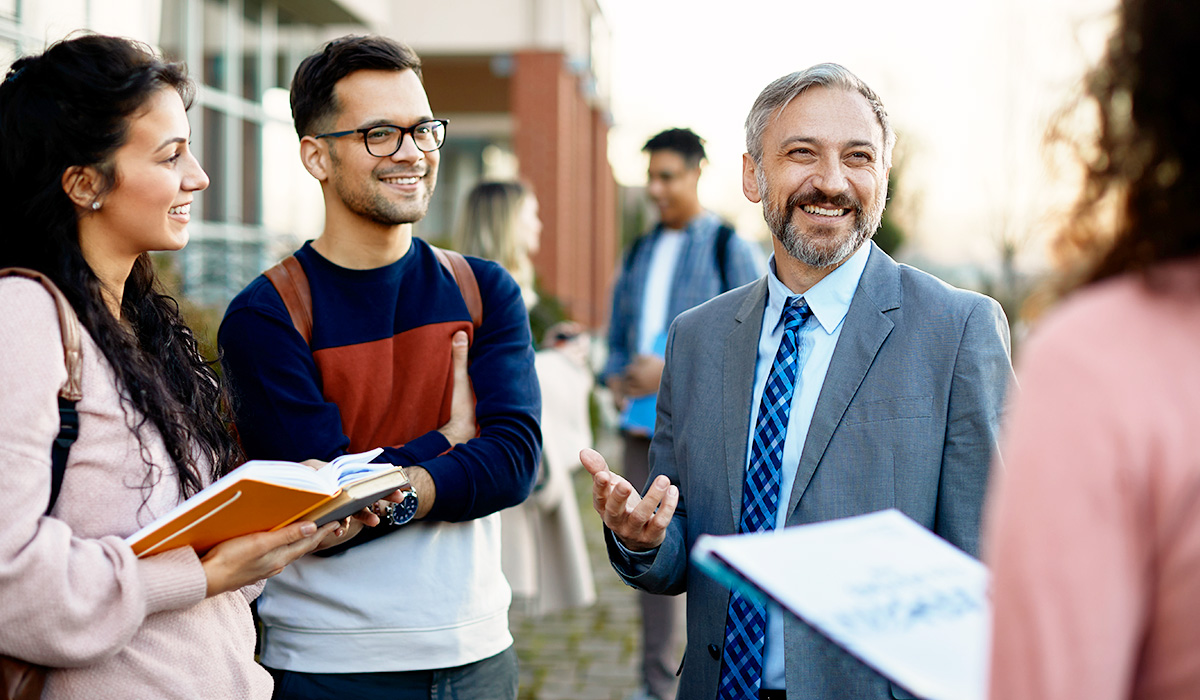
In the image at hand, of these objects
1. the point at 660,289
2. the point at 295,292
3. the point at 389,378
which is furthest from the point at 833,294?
the point at 660,289

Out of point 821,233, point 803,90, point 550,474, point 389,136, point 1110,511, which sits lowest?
point 550,474

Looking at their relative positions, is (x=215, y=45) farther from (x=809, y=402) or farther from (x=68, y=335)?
(x=809, y=402)

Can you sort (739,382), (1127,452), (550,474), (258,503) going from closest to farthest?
(1127,452) → (258,503) → (739,382) → (550,474)

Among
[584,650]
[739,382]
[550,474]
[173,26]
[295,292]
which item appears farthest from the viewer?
[173,26]

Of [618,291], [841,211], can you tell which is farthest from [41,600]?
[618,291]

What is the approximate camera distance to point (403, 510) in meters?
2.38

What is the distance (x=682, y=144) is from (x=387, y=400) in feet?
10.9

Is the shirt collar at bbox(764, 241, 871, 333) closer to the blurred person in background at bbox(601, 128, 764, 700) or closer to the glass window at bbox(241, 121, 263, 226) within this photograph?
the blurred person in background at bbox(601, 128, 764, 700)

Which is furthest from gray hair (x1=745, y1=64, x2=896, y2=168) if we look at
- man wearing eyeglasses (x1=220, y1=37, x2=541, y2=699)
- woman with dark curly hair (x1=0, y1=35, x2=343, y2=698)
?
woman with dark curly hair (x1=0, y1=35, x2=343, y2=698)

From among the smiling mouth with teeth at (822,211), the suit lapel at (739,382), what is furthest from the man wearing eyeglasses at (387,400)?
the smiling mouth with teeth at (822,211)

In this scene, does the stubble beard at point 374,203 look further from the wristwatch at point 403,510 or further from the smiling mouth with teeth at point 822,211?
the smiling mouth with teeth at point 822,211

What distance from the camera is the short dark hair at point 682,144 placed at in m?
5.41

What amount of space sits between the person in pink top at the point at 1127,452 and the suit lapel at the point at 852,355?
1.16m

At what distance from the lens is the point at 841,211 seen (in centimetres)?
240
